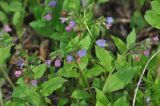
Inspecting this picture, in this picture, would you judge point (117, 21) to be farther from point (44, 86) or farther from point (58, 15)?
point (44, 86)

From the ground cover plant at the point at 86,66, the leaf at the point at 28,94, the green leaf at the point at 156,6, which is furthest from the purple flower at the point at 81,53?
the green leaf at the point at 156,6

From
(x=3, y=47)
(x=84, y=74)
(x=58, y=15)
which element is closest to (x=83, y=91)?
(x=84, y=74)

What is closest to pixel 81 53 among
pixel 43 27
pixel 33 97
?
pixel 33 97

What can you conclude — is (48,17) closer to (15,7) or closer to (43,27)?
(43,27)

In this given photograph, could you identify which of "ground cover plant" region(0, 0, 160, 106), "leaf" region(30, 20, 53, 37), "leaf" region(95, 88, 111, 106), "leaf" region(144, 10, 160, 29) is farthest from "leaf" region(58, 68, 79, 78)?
"leaf" region(30, 20, 53, 37)

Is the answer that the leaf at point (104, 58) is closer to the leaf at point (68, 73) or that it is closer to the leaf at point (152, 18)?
the leaf at point (68, 73)

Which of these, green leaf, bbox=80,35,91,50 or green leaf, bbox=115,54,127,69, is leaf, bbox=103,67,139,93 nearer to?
green leaf, bbox=115,54,127,69
